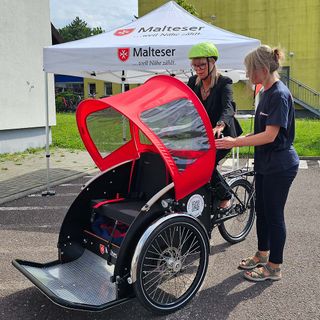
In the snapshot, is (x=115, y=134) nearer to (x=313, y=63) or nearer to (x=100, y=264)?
(x=100, y=264)

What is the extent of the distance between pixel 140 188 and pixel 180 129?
2.64 feet

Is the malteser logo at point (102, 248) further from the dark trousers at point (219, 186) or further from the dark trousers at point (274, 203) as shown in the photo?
the dark trousers at point (274, 203)

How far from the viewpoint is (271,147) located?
11.4 ft

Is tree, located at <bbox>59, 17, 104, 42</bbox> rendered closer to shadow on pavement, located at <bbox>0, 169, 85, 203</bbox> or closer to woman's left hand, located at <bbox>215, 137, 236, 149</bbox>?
shadow on pavement, located at <bbox>0, 169, 85, 203</bbox>

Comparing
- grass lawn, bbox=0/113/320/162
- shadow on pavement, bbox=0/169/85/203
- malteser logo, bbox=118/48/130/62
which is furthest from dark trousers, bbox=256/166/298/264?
shadow on pavement, bbox=0/169/85/203

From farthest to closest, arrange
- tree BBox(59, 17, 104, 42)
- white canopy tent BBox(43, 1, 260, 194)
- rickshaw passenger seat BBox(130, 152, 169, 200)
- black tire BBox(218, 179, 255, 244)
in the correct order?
tree BBox(59, 17, 104, 42), white canopy tent BBox(43, 1, 260, 194), black tire BBox(218, 179, 255, 244), rickshaw passenger seat BBox(130, 152, 169, 200)

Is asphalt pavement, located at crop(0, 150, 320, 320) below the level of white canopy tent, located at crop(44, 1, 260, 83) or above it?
below

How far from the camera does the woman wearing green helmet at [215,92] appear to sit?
12.3ft

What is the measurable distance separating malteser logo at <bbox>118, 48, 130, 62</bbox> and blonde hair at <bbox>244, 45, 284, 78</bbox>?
3271 millimetres

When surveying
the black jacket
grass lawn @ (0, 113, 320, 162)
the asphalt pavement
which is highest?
the black jacket

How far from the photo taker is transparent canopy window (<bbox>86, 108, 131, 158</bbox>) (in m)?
3.79

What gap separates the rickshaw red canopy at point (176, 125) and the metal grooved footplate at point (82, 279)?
2.81ft

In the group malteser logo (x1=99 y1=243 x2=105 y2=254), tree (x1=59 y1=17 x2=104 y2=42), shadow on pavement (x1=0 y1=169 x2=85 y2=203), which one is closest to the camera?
malteser logo (x1=99 y1=243 x2=105 y2=254)

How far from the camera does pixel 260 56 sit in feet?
10.9
